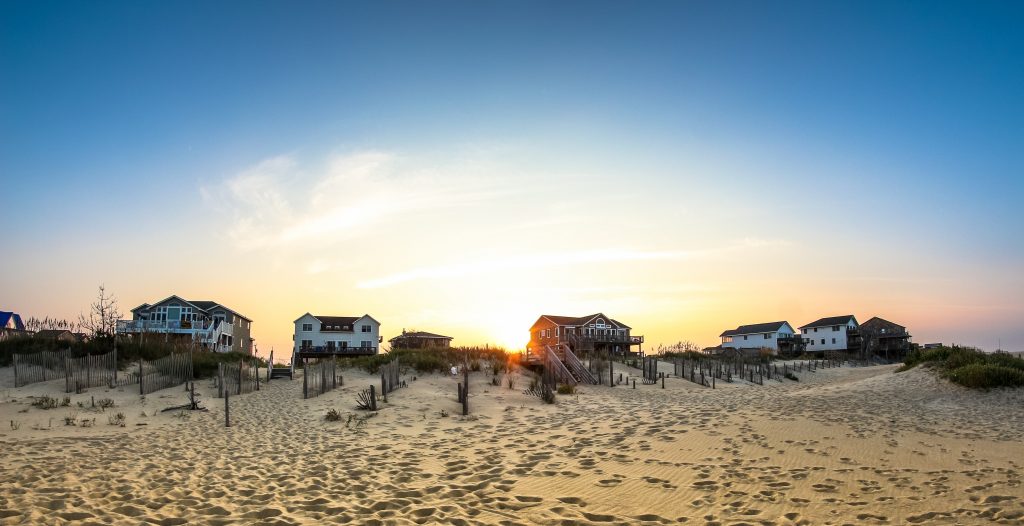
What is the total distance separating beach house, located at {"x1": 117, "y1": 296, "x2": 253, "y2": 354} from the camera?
42156 millimetres

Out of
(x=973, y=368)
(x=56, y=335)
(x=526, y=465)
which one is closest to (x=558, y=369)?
(x=973, y=368)

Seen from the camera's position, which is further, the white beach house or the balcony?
the white beach house

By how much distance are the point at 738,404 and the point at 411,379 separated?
1397 centimetres

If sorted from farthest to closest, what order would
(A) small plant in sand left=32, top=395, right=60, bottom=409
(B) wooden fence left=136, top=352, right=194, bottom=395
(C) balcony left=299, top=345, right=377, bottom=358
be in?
(C) balcony left=299, top=345, right=377, bottom=358
(B) wooden fence left=136, top=352, right=194, bottom=395
(A) small plant in sand left=32, top=395, right=60, bottom=409

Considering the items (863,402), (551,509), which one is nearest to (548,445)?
(551,509)

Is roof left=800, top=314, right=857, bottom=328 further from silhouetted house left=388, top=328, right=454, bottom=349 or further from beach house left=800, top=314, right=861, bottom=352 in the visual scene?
silhouetted house left=388, top=328, right=454, bottom=349

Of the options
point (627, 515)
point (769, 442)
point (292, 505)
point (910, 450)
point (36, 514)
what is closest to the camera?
point (36, 514)

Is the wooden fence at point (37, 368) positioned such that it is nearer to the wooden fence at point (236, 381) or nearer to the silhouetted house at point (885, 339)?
the wooden fence at point (236, 381)

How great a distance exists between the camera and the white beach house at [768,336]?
7894cm

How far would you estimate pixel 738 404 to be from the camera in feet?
60.6

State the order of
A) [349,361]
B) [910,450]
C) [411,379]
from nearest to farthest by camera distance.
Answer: [910,450] → [411,379] → [349,361]

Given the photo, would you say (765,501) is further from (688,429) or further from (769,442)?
(688,429)

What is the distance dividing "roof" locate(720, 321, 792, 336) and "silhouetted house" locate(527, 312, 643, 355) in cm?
2431

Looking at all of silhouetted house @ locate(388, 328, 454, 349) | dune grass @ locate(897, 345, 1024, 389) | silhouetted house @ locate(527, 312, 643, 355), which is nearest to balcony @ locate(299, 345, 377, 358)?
silhouetted house @ locate(388, 328, 454, 349)
